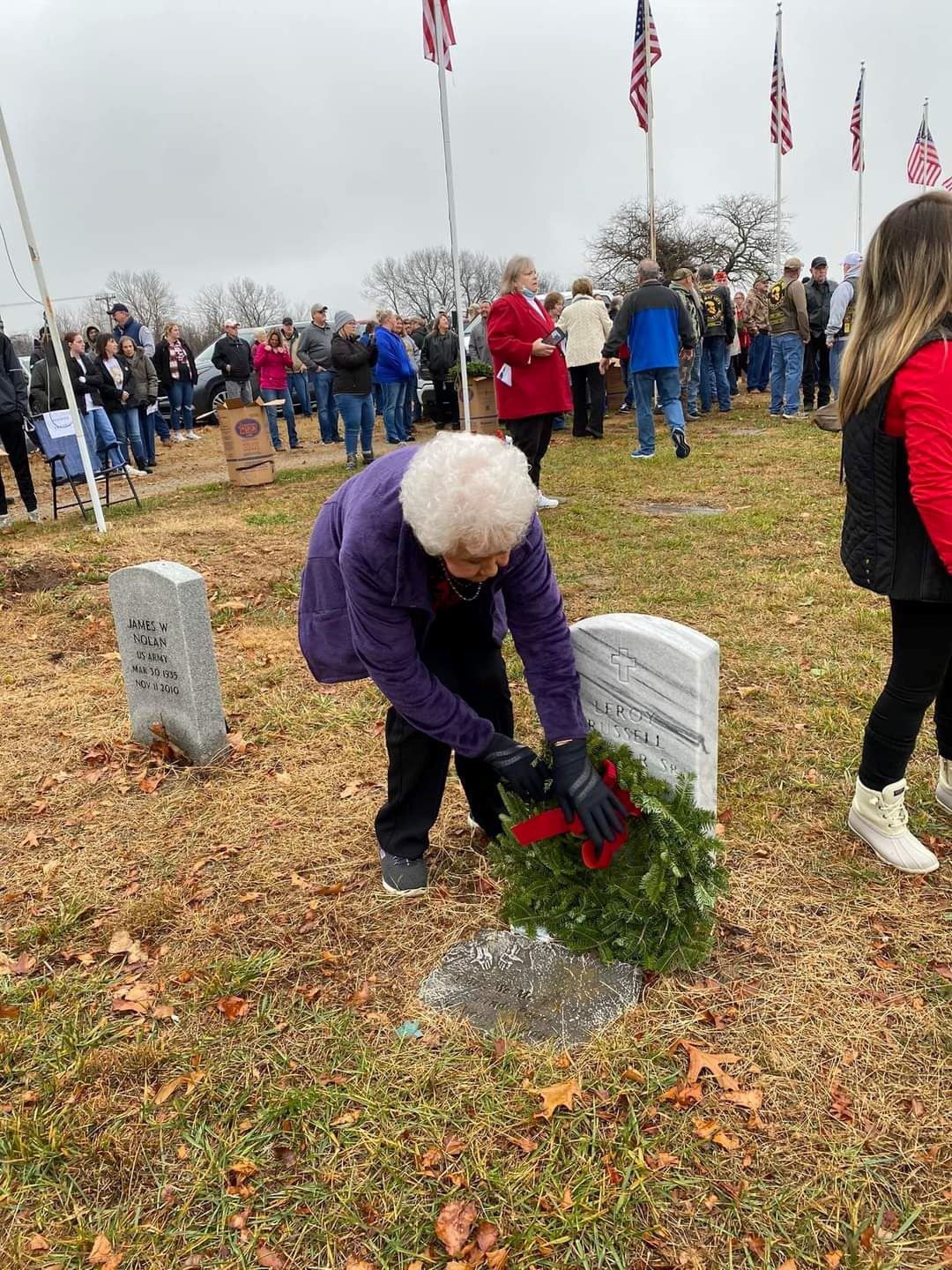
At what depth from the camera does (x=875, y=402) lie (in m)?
2.32

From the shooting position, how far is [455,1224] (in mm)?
1905

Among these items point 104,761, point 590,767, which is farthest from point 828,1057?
point 104,761

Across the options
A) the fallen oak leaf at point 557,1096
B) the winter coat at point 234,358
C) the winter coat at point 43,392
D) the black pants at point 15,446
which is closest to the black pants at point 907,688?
the fallen oak leaf at point 557,1096

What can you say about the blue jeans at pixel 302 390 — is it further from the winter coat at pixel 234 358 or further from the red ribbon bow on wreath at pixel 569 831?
the red ribbon bow on wreath at pixel 569 831

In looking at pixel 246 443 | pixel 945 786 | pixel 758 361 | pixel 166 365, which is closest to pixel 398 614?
pixel 945 786

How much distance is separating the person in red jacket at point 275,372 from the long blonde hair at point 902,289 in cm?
1254

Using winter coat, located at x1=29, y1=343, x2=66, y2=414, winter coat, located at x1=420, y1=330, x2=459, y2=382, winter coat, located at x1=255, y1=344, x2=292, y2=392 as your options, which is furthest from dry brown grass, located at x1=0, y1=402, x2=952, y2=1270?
winter coat, located at x1=255, y1=344, x2=292, y2=392

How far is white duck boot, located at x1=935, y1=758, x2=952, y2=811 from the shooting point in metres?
3.06

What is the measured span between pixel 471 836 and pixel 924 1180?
5.73 ft

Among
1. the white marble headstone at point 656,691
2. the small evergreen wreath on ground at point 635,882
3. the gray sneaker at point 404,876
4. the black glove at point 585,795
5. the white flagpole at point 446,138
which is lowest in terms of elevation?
the gray sneaker at point 404,876

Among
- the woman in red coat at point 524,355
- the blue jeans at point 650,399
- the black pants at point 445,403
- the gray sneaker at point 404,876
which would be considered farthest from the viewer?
the black pants at point 445,403

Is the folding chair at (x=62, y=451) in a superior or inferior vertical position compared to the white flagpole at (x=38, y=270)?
inferior

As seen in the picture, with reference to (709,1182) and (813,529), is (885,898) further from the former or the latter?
(813,529)

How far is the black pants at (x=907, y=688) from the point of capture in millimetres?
2461
